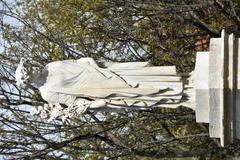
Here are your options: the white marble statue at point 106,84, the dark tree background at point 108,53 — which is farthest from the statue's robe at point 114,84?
the dark tree background at point 108,53

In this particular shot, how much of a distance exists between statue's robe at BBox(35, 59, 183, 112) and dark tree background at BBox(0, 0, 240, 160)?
3928 millimetres

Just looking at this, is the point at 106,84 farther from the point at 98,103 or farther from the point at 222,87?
the point at 222,87

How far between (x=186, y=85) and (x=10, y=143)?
6.66 metres

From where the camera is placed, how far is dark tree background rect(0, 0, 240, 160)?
39.9 ft

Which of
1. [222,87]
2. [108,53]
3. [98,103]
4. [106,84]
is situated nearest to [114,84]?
[106,84]

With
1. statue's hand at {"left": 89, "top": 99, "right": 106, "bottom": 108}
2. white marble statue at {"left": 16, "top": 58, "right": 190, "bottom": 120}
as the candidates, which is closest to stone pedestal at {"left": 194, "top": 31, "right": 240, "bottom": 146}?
white marble statue at {"left": 16, "top": 58, "right": 190, "bottom": 120}

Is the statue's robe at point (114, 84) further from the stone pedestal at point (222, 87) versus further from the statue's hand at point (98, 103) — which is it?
the stone pedestal at point (222, 87)

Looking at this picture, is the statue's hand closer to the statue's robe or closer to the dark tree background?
the statue's robe

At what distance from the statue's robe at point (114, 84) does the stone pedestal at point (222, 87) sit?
461 mm

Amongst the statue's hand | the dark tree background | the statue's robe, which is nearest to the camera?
the statue's robe

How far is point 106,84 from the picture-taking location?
7.60 metres

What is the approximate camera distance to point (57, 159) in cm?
1283

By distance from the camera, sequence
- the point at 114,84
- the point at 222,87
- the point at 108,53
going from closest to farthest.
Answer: the point at 222,87 → the point at 114,84 → the point at 108,53

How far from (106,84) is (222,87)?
1538mm
